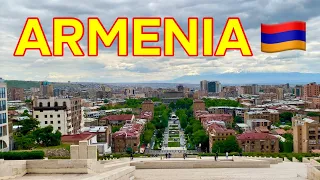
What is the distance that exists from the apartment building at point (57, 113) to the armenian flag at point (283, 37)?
900 inches

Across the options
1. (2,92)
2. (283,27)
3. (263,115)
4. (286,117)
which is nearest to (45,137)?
(2,92)

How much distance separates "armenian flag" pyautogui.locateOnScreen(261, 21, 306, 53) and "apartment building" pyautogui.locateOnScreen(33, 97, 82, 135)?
2286 cm

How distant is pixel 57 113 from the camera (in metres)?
38.2

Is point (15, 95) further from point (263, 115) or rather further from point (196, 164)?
point (196, 164)

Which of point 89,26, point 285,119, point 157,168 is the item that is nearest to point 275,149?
point 157,168

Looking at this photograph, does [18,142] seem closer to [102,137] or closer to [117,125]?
[102,137]

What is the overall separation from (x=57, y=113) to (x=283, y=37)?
23898mm

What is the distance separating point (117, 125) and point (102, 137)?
27.7m

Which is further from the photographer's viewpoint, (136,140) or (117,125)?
(117,125)

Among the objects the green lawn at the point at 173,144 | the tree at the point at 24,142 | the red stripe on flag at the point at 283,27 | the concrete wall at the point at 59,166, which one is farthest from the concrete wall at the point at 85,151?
the green lawn at the point at 173,144

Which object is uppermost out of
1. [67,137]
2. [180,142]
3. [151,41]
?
[151,41]

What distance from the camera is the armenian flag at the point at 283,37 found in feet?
67.0

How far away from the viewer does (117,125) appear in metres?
69.4

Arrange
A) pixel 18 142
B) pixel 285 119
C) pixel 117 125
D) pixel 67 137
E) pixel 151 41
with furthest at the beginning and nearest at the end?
pixel 285 119 < pixel 117 125 < pixel 67 137 < pixel 18 142 < pixel 151 41
